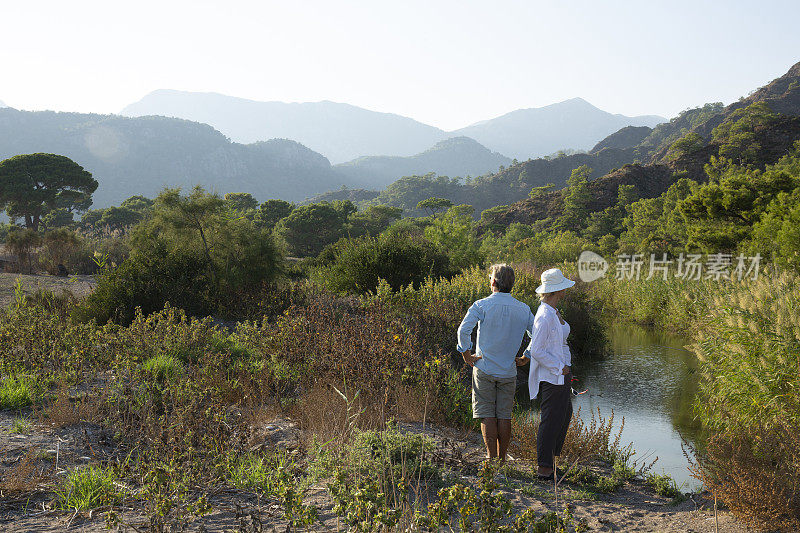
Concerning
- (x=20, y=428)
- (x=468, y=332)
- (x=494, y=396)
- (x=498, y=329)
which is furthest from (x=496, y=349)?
(x=20, y=428)

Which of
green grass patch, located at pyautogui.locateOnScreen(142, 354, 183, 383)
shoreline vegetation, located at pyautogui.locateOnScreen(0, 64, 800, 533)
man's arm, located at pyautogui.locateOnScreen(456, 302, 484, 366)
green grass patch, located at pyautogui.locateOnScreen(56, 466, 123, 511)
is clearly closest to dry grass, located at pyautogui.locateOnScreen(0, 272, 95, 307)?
shoreline vegetation, located at pyautogui.locateOnScreen(0, 64, 800, 533)

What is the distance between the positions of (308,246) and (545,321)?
41.5 m

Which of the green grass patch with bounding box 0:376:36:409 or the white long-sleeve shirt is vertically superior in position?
the white long-sleeve shirt

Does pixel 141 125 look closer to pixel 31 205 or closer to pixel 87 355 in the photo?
pixel 31 205

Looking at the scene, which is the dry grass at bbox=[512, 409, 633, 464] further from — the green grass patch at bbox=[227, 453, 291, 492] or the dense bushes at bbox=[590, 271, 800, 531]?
the green grass patch at bbox=[227, 453, 291, 492]

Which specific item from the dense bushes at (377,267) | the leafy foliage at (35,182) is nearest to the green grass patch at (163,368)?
the dense bushes at (377,267)

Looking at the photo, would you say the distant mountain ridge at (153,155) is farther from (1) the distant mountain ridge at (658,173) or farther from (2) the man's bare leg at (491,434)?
(2) the man's bare leg at (491,434)

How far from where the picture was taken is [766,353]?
6113 mm

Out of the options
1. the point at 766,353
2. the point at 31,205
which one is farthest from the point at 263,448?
the point at 31,205

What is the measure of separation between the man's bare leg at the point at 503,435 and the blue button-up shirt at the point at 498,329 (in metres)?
0.41

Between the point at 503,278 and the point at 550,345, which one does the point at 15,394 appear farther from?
the point at 550,345
